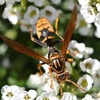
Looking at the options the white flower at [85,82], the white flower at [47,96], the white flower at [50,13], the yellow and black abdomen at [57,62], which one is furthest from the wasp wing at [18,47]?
the white flower at [50,13]

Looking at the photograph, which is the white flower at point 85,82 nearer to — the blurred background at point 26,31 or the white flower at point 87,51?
the blurred background at point 26,31

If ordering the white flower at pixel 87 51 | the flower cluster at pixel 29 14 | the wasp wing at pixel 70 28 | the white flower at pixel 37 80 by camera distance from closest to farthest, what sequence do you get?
the wasp wing at pixel 70 28
the white flower at pixel 37 80
the flower cluster at pixel 29 14
the white flower at pixel 87 51

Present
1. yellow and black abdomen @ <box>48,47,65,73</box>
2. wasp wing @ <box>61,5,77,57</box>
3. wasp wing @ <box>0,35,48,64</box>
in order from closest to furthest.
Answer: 1. wasp wing @ <box>0,35,48,64</box>
2. wasp wing @ <box>61,5,77,57</box>
3. yellow and black abdomen @ <box>48,47,65,73</box>

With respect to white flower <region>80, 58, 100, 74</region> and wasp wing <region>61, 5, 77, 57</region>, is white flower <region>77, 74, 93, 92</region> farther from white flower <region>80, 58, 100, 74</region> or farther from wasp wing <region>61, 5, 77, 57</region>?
wasp wing <region>61, 5, 77, 57</region>

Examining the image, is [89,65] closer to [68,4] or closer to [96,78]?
[96,78]

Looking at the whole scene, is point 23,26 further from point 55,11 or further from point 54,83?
point 54,83

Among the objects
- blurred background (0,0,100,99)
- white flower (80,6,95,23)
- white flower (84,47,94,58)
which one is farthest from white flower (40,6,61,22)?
white flower (80,6,95,23)
